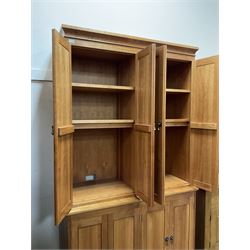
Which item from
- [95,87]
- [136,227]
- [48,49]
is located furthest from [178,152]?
[48,49]

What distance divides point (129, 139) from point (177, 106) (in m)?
0.68

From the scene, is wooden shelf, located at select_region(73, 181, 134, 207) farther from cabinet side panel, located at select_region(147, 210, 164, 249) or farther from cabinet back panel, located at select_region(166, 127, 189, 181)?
cabinet back panel, located at select_region(166, 127, 189, 181)

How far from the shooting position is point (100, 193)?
5.40 feet

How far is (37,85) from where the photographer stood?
1.71m

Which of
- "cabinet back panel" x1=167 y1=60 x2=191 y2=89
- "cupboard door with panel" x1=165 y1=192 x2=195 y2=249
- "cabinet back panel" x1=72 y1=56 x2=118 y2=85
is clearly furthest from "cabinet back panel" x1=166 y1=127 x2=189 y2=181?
"cabinet back panel" x1=72 y1=56 x2=118 y2=85

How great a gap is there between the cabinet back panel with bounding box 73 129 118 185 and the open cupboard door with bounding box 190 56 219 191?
78 cm

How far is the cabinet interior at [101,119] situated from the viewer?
1.72 m

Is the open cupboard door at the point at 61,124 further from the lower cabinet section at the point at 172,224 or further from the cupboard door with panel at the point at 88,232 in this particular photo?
the lower cabinet section at the point at 172,224

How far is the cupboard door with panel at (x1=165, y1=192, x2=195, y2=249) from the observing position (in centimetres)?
175

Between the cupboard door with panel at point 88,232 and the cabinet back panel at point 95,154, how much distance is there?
425 millimetres

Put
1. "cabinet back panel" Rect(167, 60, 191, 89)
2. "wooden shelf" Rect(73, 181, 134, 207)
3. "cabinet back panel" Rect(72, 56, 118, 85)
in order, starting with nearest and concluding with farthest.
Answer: "wooden shelf" Rect(73, 181, 134, 207) < "cabinet back panel" Rect(72, 56, 118, 85) < "cabinet back panel" Rect(167, 60, 191, 89)

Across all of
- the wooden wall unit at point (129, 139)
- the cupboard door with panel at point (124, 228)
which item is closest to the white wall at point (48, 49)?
the wooden wall unit at point (129, 139)
